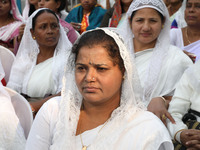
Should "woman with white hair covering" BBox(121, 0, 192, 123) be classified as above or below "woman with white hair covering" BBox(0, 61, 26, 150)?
above

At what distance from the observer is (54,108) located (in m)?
1.93

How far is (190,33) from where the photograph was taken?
12.5 feet

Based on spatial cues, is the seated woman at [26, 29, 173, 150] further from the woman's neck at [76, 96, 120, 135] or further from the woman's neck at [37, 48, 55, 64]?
the woman's neck at [37, 48, 55, 64]

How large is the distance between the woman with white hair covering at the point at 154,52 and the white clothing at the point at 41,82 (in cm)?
104

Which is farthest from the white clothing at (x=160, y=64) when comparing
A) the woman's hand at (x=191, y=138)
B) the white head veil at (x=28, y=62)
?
the white head veil at (x=28, y=62)

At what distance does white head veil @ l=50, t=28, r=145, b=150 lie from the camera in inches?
71.1

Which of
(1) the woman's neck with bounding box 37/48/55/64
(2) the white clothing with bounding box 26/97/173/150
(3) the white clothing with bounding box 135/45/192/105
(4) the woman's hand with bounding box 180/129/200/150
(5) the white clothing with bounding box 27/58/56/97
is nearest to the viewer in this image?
(2) the white clothing with bounding box 26/97/173/150

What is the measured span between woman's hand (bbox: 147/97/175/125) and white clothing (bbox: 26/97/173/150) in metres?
0.62

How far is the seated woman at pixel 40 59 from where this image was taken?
142 inches

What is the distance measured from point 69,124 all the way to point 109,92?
0.33 metres

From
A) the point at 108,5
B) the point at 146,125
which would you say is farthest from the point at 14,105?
the point at 108,5

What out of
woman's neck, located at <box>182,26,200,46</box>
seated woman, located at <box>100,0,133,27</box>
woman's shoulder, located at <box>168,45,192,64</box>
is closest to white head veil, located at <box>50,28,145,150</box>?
woman's shoulder, located at <box>168,45,192,64</box>

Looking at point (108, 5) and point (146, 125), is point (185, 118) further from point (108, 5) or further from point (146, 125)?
point (108, 5)

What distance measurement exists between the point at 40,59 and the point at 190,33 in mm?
1904
